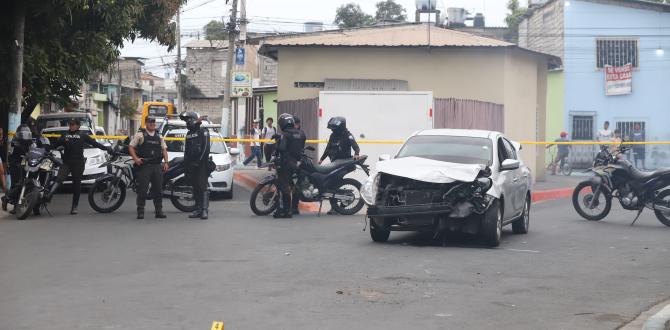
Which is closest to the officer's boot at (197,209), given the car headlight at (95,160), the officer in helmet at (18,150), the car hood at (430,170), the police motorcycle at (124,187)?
the police motorcycle at (124,187)

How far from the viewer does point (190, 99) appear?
242ft

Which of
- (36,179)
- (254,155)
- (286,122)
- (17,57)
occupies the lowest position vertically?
(36,179)

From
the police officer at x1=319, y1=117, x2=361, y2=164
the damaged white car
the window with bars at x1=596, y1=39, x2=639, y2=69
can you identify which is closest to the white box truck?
the police officer at x1=319, y1=117, x2=361, y2=164

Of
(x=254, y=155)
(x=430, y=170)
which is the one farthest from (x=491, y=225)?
(x=254, y=155)

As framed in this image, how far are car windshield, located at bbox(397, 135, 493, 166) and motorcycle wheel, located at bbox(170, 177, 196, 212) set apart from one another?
5.23 meters

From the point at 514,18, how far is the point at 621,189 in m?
41.3

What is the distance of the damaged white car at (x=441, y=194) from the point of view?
1251 centimetres

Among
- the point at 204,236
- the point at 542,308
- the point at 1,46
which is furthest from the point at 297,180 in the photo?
the point at 542,308

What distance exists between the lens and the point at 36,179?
16.2 metres

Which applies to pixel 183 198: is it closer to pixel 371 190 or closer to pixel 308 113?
pixel 371 190

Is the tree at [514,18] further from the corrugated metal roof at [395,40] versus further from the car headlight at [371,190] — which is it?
the car headlight at [371,190]

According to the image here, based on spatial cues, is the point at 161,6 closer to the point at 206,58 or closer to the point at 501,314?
Answer: the point at 501,314

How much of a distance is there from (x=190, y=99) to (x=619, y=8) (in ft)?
129

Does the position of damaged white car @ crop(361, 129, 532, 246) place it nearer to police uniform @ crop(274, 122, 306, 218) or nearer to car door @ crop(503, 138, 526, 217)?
car door @ crop(503, 138, 526, 217)
